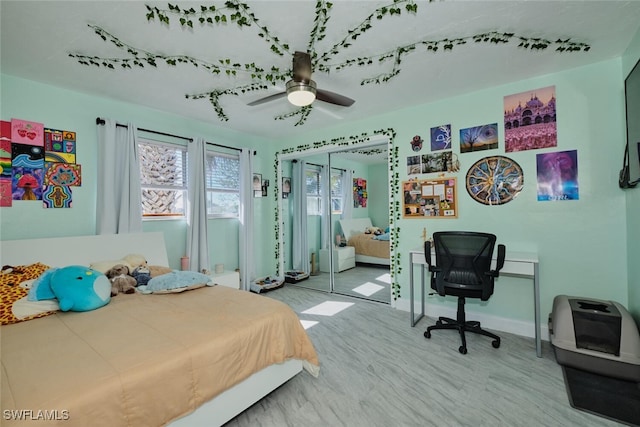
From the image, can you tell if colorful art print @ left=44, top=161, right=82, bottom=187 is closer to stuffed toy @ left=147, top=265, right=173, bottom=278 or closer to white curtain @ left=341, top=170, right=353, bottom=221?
stuffed toy @ left=147, top=265, right=173, bottom=278

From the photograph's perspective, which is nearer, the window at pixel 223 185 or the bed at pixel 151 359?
the bed at pixel 151 359

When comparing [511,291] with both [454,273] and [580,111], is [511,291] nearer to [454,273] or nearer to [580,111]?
[454,273]

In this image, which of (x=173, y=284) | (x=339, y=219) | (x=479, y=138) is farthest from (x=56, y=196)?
(x=479, y=138)

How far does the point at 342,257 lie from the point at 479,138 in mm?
2981

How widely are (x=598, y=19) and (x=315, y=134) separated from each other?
3231 millimetres

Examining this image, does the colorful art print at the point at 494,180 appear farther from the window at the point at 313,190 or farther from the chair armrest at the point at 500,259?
the window at the point at 313,190

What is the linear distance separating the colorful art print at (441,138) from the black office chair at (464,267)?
4.10ft

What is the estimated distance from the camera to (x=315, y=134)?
4.44 meters

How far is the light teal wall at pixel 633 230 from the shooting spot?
7.06 feet

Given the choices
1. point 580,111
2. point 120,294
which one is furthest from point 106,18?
point 580,111

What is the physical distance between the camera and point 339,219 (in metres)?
4.78

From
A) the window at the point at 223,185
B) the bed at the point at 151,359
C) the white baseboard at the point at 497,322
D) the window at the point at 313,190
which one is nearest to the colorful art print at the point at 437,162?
the white baseboard at the point at 497,322

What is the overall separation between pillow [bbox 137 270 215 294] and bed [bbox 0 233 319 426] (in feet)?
0.23

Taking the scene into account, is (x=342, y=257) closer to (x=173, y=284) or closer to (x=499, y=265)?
(x=499, y=265)
